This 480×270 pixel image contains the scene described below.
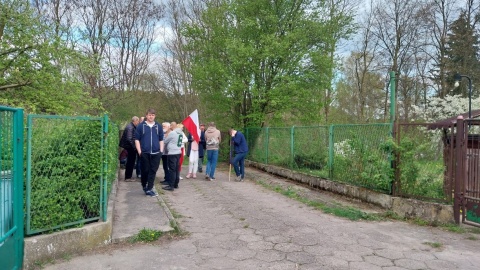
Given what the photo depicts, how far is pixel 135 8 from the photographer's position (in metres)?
22.5

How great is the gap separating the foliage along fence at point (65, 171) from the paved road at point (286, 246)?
1.85ft

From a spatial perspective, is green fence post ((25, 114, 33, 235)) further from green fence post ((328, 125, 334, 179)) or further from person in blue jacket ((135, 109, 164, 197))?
green fence post ((328, 125, 334, 179))

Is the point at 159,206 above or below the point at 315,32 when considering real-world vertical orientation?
below

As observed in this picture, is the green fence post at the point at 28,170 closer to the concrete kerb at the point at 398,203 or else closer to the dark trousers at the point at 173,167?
the dark trousers at the point at 173,167

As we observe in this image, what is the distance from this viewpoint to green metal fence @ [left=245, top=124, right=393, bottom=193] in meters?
6.83

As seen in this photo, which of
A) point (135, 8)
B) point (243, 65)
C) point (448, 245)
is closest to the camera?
point (448, 245)

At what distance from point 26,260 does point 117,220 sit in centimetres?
175

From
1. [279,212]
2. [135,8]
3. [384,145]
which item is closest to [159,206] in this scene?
[279,212]

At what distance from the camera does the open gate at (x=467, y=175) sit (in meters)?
5.44

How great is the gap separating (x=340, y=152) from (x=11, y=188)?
676cm

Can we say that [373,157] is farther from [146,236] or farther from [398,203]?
[146,236]

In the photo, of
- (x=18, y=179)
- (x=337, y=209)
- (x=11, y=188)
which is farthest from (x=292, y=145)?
(x=11, y=188)

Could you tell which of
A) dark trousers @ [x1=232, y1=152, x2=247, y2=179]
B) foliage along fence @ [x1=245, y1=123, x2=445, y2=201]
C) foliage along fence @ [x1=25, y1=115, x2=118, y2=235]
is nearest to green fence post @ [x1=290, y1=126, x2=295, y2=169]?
foliage along fence @ [x1=245, y1=123, x2=445, y2=201]

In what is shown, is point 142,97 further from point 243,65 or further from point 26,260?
point 26,260
